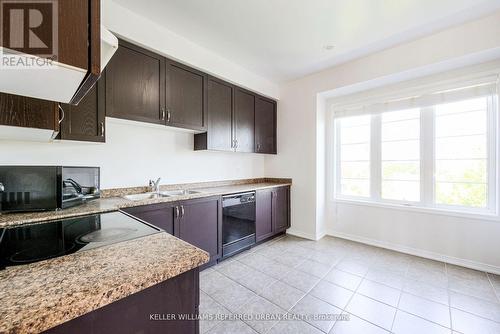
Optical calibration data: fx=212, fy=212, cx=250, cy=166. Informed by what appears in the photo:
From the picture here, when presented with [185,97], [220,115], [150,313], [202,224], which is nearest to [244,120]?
[220,115]

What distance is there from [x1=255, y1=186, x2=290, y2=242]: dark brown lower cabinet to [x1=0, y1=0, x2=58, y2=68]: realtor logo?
8.63 ft

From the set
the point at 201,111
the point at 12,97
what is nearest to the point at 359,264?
the point at 201,111

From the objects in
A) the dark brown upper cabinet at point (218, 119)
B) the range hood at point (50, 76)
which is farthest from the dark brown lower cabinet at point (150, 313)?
the dark brown upper cabinet at point (218, 119)

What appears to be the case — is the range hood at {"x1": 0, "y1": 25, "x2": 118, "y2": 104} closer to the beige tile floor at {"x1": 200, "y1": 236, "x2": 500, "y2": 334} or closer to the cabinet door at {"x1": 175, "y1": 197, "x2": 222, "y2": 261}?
the cabinet door at {"x1": 175, "y1": 197, "x2": 222, "y2": 261}

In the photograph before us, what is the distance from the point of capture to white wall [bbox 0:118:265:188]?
70.9 inches

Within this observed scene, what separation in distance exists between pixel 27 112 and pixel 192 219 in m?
1.53

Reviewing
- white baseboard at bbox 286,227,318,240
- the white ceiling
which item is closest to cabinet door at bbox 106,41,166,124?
the white ceiling

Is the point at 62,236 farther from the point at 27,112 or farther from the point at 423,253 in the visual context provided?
the point at 423,253

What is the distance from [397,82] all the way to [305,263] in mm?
2729

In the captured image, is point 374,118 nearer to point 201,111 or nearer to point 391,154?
point 391,154

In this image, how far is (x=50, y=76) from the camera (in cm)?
64

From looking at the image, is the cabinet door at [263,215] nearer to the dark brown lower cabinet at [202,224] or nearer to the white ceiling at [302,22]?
the dark brown lower cabinet at [202,224]

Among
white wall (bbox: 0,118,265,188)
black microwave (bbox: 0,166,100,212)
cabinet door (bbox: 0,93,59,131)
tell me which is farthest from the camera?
white wall (bbox: 0,118,265,188)

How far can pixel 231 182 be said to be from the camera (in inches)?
135
